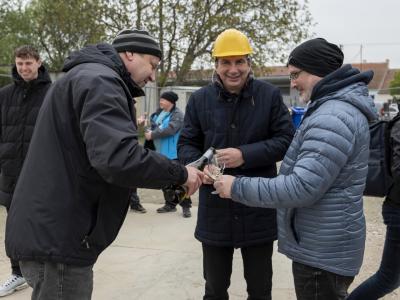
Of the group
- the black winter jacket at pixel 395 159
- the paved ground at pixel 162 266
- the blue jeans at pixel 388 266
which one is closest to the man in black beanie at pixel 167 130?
the paved ground at pixel 162 266

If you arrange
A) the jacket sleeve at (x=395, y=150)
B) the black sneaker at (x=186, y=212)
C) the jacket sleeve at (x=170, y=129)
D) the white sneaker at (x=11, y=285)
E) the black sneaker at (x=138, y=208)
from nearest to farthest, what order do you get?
the jacket sleeve at (x=395, y=150) < the white sneaker at (x=11, y=285) < the black sneaker at (x=186, y=212) < the jacket sleeve at (x=170, y=129) < the black sneaker at (x=138, y=208)

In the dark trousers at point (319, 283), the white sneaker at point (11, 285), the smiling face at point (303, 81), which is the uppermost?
the smiling face at point (303, 81)

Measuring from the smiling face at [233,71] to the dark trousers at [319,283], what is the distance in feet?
3.62

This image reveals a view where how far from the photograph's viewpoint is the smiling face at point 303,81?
91.2 inches

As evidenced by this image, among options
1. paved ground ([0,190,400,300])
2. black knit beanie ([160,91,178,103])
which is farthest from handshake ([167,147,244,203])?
black knit beanie ([160,91,178,103])

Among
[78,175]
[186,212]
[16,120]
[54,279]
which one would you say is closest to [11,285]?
[16,120]

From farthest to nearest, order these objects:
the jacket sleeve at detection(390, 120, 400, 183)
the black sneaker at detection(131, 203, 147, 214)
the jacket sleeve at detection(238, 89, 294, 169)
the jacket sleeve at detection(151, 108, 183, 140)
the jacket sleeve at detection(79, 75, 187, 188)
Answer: the black sneaker at detection(131, 203, 147, 214) < the jacket sleeve at detection(151, 108, 183, 140) < the jacket sleeve at detection(238, 89, 294, 169) < the jacket sleeve at detection(390, 120, 400, 183) < the jacket sleeve at detection(79, 75, 187, 188)

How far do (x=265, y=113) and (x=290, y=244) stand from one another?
2.87 ft

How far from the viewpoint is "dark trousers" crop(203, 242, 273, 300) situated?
A: 292 cm

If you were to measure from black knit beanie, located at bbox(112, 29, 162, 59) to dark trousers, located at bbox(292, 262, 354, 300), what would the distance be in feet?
3.99

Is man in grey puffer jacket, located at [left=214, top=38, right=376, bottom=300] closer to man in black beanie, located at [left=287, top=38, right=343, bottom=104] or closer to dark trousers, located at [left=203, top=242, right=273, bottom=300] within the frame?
man in black beanie, located at [left=287, top=38, right=343, bottom=104]

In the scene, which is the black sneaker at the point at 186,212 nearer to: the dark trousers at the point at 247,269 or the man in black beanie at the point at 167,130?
the man in black beanie at the point at 167,130

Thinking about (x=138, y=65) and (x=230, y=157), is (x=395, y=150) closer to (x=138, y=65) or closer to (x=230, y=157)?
(x=230, y=157)

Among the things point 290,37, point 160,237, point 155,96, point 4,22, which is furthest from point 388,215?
point 4,22
